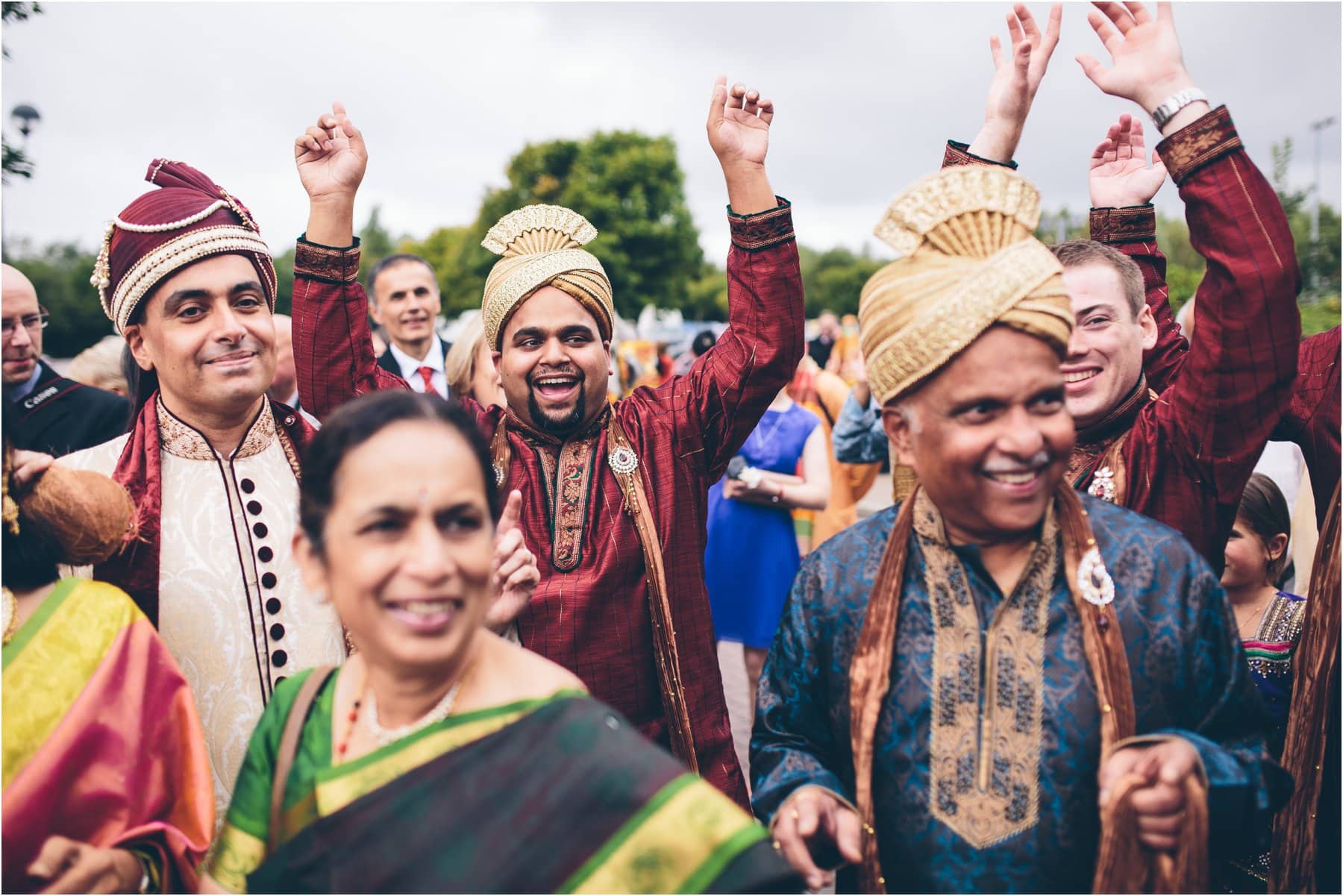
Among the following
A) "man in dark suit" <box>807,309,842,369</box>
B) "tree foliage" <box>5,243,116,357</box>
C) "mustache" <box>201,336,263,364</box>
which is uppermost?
"tree foliage" <box>5,243,116,357</box>

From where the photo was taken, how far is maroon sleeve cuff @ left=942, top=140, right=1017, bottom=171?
9.43 ft

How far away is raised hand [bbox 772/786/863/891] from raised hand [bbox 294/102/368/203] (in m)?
2.16

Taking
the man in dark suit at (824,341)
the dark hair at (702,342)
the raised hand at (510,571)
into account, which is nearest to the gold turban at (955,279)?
the raised hand at (510,571)

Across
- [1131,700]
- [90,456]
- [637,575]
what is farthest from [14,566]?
[1131,700]

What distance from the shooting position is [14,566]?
7.08 ft

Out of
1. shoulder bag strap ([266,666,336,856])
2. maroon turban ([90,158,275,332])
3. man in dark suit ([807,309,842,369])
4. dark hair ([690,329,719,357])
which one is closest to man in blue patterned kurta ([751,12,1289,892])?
shoulder bag strap ([266,666,336,856])

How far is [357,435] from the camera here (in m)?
1.89

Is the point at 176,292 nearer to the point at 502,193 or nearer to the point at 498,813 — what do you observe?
the point at 498,813

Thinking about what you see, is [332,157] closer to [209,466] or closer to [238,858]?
[209,466]

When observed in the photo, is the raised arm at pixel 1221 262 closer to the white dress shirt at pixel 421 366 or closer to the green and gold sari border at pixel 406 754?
the green and gold sari border at pixel 406 754

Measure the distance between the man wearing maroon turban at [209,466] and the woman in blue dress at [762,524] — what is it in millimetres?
3439

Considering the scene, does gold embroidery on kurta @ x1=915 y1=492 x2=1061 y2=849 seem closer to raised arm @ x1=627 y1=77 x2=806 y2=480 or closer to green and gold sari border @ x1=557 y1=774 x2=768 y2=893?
green and gold sari border @ x1=557 y1=774 x2=768 y2=893

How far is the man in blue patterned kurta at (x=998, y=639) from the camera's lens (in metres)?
1.98

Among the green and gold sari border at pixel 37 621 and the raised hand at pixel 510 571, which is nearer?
the green and gold sari border at pixel 37 621
